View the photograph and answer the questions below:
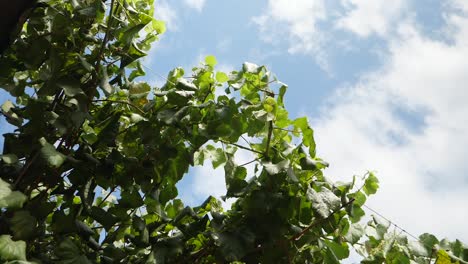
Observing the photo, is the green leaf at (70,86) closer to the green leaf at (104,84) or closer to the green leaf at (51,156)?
the green leaf at (104,84)

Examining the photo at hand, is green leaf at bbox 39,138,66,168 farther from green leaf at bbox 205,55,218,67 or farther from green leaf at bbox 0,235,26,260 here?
green leaf at bbox 205,55,218,67

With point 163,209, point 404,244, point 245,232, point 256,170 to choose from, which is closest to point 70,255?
point 163,209

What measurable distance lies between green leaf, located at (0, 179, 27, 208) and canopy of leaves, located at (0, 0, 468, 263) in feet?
0.49

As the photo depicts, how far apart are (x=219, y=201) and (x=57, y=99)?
639mm

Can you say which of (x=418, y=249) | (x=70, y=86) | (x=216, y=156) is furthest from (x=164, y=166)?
(x=418, y=249)

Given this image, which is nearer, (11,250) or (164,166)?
(11,250)

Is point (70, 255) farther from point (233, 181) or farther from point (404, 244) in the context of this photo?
point (404, 244)

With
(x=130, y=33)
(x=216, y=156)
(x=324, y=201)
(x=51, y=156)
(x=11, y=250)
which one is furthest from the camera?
(x=216, y=156)

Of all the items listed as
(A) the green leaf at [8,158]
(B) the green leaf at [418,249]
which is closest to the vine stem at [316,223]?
(B) the green leaf at [418,249]

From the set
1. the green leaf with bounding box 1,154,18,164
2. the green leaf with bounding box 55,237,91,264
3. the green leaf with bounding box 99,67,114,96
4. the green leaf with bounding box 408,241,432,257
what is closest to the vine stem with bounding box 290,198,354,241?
the green leaf with bounding box 408,241,432,257

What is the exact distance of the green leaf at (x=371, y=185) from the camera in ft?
5.36

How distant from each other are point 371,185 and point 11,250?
109 centimetres

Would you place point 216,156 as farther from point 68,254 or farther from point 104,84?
point 68,254

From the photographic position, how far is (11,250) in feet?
3.96
